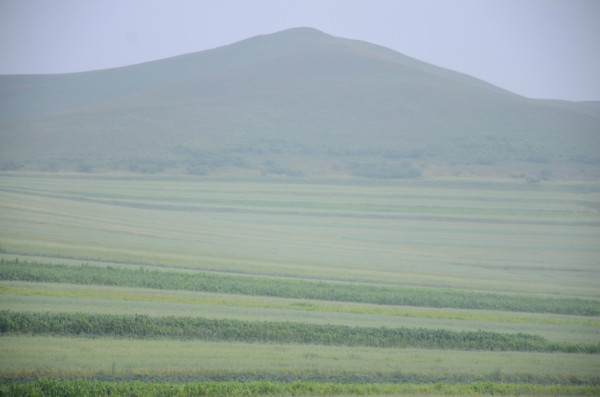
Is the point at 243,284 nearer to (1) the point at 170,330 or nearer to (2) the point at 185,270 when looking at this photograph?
(2) the point at 185,270

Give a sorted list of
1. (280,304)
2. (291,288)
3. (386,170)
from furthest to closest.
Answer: (386,170) < (291,288) < (280,304)

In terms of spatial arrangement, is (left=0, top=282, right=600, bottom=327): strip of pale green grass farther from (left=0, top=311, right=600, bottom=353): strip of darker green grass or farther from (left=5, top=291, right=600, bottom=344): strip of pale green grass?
(left=0, top=311, right=600, bottom=353): strip of darker green grass

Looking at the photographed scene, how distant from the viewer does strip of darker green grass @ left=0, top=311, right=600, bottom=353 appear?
15727 mm

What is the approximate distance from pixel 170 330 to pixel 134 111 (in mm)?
102810

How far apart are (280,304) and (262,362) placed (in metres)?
7.61

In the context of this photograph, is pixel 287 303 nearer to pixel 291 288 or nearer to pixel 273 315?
pixel 273 315

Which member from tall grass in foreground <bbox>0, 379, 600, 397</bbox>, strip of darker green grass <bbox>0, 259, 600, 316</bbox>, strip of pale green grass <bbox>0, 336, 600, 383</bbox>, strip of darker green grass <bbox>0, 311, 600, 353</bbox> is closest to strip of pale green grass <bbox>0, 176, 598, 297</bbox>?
strip of darker green grass <bbox>0, 259, 600, 316</bbox>

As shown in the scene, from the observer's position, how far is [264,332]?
1703 cm

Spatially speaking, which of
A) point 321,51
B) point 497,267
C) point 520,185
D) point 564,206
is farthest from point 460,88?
point 497,267

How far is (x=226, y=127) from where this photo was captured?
106 m

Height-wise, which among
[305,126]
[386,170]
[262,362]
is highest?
[305,126]

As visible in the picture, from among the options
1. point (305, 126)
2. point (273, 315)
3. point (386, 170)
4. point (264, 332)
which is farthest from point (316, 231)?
point (305, 126)

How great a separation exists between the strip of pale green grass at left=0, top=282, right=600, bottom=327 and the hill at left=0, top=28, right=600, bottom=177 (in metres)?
63.4

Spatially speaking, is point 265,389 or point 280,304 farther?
point 280,304
